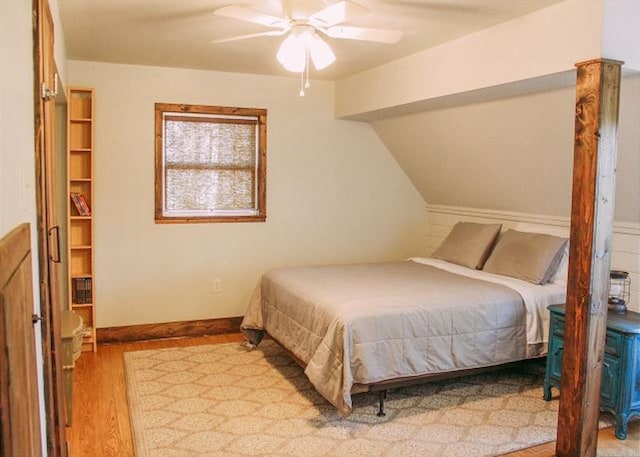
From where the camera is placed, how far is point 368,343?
3199mm

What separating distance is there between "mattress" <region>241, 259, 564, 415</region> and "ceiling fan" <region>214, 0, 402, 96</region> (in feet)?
4.74

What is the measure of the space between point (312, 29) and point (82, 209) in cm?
251

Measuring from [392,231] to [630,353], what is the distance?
2.89 metres

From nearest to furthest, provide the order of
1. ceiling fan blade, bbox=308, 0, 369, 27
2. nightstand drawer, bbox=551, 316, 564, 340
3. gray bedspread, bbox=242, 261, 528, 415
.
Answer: ceiling fan blade, bbox=308, 0, 369, 27
gray bedspread, bbox=242, 261, 528, 415
nightstand drawer, bbox=551, 316, 564, 340

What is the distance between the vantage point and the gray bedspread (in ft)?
10.4

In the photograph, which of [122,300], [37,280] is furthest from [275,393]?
[37,280]

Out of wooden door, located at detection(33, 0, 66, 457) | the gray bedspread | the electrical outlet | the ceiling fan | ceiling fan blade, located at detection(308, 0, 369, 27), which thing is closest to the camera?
wooden door, located at detection(33, 0, 66, 457)

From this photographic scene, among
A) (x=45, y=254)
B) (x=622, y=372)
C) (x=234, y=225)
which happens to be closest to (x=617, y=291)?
(x=622, y=372)

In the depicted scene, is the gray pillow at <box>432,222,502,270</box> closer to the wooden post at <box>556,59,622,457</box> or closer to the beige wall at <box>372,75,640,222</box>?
the beige wall at <box>372,75,640,222</box>

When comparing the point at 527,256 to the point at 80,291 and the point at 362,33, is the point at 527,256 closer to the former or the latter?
the point at 362,33

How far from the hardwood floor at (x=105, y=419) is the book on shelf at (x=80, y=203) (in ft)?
3.65

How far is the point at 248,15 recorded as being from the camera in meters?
2.72

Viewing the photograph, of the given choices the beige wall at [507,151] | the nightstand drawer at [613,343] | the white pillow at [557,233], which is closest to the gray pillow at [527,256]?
the white pillow at [557,233]

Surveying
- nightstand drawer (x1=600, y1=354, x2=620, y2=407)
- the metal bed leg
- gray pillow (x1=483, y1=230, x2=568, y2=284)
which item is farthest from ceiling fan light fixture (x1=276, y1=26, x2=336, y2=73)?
nightstand drawer (x1=600, y1=354, x2=620, y2=407)
